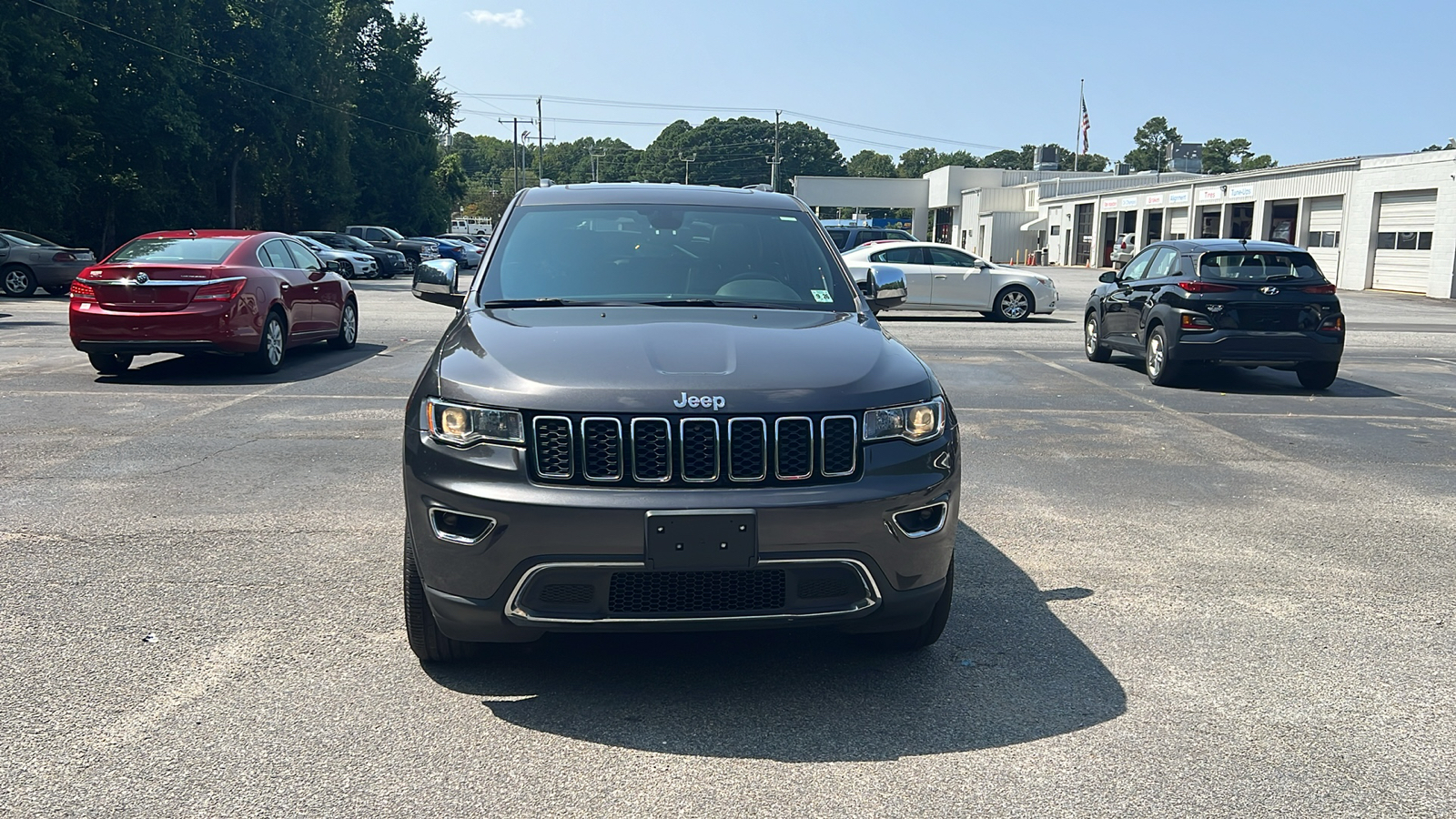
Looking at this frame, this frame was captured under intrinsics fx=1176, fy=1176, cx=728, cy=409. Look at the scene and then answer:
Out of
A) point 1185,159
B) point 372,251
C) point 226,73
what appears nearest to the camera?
point 372,251

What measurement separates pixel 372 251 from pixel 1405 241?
32.3 m

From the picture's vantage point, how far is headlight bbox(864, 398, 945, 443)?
3770 millimetres

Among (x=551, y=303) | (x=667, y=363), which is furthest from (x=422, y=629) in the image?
(x=551, y=303)

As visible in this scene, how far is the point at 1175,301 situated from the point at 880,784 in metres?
10.2

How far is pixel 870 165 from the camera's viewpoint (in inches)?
7121


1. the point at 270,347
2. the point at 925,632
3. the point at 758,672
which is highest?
the point at 270,347

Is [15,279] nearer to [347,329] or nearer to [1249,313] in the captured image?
[347,329]

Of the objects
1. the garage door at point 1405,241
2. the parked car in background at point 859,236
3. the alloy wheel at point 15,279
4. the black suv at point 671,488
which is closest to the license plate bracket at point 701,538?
the black suv at point 671,488

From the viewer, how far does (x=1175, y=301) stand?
1234cm

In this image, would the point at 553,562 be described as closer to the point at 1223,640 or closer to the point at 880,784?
the point at 880,784

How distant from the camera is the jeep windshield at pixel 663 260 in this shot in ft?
16.0

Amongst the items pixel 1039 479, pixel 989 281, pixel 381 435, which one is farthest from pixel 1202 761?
pixel 989 281

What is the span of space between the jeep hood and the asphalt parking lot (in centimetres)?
102

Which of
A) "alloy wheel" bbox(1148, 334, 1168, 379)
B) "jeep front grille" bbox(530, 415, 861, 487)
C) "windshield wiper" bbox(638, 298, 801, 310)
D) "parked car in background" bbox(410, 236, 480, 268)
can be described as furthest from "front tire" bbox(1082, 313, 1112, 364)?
"parked car in background" bbox(410, 236, 480, 268)
